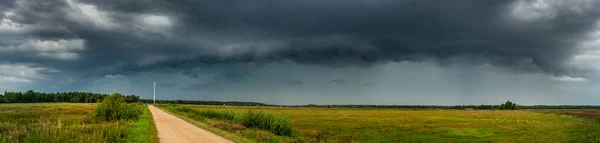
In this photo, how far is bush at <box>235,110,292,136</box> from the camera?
110 ft

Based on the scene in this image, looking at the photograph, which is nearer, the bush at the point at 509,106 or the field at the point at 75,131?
the field at the point at 75,131

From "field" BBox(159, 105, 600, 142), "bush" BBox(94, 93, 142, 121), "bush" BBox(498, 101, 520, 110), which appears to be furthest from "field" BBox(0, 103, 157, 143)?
"bush" BBox(498, 101, 520, 110)

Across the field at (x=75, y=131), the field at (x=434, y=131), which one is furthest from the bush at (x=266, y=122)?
the field at (x=75, y=131)

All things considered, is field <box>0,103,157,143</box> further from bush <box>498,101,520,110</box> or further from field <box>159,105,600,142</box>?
bush <box>498,101,520,110</box>

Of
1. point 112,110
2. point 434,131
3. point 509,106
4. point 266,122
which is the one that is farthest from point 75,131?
point 509,106

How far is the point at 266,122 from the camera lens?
1375 inches

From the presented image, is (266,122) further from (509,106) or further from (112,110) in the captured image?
(509,106)

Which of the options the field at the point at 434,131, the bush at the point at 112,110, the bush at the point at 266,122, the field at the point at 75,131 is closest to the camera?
the field at the point at 75,131

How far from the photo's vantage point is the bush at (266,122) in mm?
33625

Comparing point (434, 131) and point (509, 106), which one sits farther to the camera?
point (509, 106)

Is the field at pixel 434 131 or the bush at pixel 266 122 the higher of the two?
the bush at pixel 266 122

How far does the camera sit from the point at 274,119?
34.9m

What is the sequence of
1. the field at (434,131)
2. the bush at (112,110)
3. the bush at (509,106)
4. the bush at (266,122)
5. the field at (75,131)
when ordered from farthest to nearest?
1. the bush at (509,106)
2. the bush at (112,110)
3. the field at (434,131)
4. the bush at (266,122)
5. the field at (75,131)

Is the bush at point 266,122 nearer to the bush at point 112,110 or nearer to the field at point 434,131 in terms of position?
the field at point 434,131
